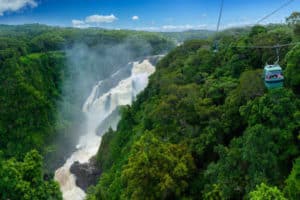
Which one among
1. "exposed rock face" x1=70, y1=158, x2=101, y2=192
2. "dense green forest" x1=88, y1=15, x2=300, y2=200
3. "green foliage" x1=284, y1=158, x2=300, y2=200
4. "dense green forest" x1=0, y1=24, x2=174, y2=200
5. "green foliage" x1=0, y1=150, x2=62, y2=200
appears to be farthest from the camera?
"dense green forest" x1=0, y1=24, x2=174, y2=200

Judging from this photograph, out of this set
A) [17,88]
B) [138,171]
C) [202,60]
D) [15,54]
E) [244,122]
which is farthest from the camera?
[15,54]

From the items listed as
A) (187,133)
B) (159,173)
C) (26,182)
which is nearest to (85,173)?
(187,133)

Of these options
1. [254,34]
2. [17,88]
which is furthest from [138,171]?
[17,88]

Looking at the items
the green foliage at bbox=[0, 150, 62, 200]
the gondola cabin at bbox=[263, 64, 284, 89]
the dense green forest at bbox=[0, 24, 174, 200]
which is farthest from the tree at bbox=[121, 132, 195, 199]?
the dense green forest at bbox=[0, 24, 174, 200]

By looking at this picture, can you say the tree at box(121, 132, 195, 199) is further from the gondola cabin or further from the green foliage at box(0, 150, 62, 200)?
the gondola cabin

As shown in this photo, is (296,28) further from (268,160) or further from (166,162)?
(166,162)

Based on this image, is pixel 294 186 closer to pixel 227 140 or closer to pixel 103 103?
pixel 227 140

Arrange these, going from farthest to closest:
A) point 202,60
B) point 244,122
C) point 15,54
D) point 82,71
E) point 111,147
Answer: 1. point 82,71
2. point 15,54
3. point 111,147
4. point 202,60
5. point 244,122
